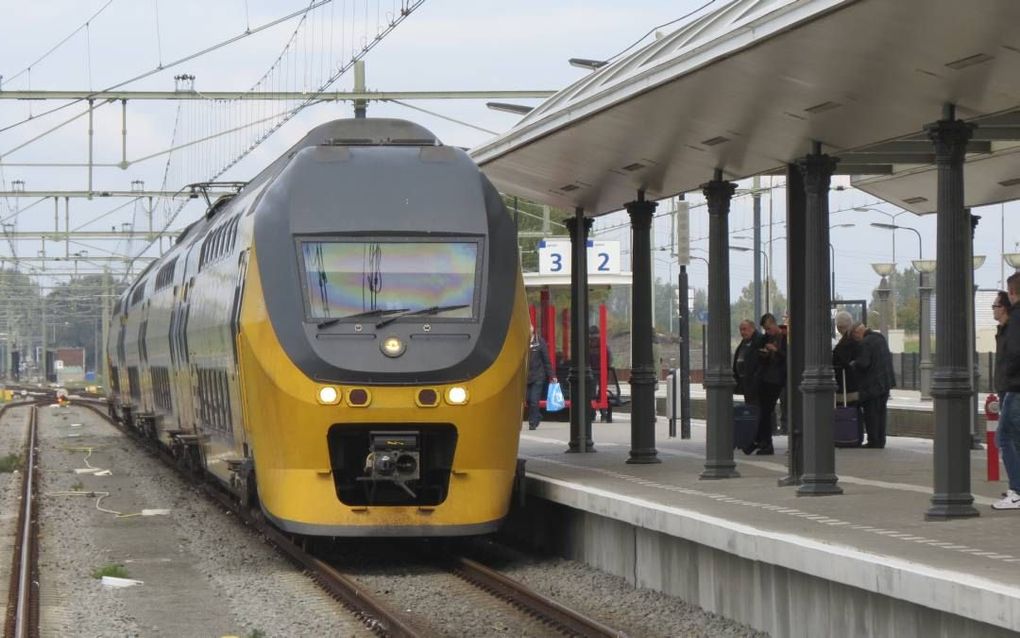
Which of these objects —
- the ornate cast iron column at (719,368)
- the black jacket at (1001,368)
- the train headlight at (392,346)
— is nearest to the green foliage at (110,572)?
the train headlight at (392,346)

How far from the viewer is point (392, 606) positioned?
1271 cm

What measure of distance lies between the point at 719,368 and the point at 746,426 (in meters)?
4.35

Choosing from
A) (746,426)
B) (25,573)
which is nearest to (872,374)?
(746,426)

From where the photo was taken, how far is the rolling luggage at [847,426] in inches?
817

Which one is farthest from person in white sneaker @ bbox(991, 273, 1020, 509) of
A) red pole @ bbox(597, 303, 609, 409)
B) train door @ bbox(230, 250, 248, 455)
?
red pole @ bbox(597, 303, 609, 409)

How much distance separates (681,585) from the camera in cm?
1274

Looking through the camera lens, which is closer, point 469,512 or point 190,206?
point 469,512

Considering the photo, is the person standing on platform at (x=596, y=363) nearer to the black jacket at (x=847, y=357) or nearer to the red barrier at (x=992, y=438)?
the black jacket at (x=847, y=357)

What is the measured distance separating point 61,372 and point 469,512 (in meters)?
98.6

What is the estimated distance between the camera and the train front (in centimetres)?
1383

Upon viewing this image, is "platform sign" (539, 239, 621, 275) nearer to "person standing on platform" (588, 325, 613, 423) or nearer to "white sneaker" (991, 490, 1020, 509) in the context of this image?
"person standing on platform" (588, 325, 613, 423)

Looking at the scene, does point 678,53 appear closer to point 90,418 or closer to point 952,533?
point 952,533

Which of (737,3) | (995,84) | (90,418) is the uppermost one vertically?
(737,3)

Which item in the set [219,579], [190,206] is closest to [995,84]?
[219,579]
